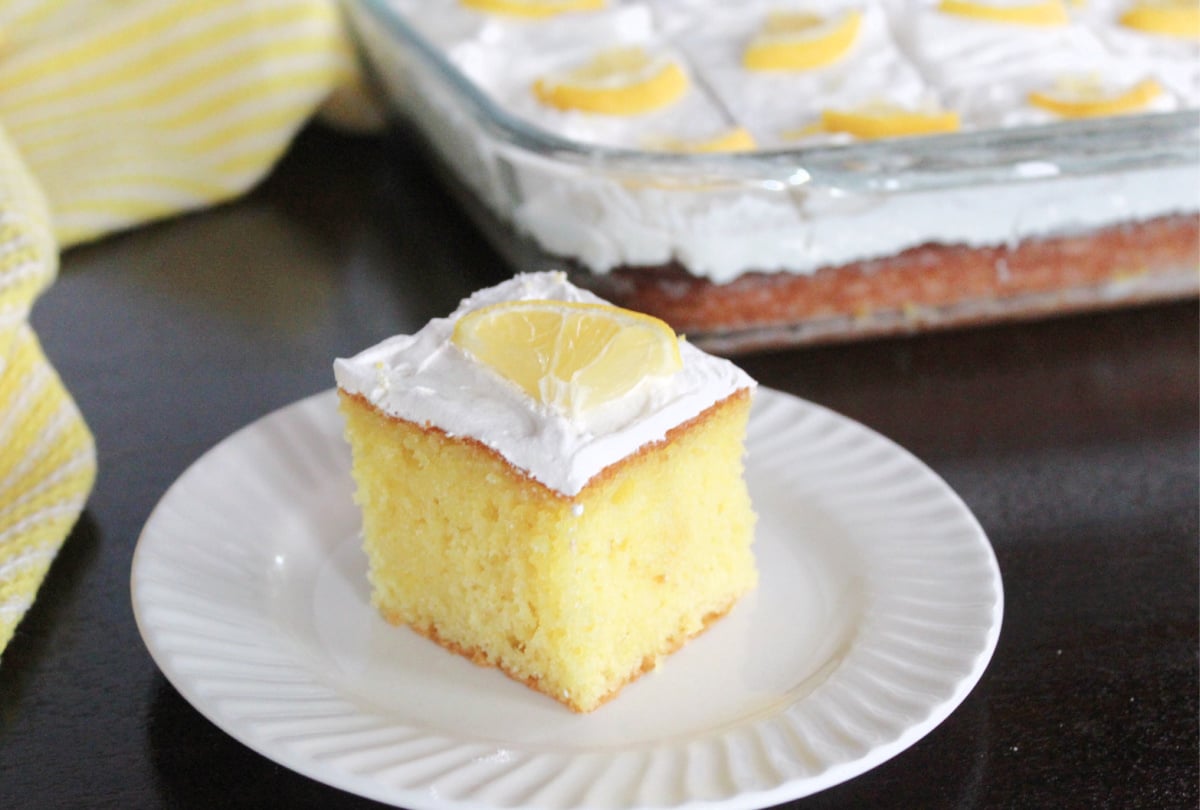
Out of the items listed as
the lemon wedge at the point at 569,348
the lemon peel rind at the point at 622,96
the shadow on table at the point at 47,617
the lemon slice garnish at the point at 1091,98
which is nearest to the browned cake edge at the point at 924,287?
the lemon slice garnish at the point at 1091,98

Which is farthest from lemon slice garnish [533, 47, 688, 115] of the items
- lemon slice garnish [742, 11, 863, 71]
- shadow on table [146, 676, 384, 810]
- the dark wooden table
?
shadow on table [146, 676, 384, 810]

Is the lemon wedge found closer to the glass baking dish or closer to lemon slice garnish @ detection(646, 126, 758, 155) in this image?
the glass baking dish

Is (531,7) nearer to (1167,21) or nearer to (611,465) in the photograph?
(1167,21)

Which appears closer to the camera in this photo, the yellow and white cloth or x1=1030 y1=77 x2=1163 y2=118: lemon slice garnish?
x1=1030 y1=77 x2=1163 y2=118: lemon slice garnish

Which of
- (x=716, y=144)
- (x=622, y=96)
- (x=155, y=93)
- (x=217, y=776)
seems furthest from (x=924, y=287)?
(x=155, y=93)

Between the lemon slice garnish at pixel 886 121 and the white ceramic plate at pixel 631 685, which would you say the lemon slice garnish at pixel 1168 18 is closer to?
the lemon slice garnish at pixel 886 121

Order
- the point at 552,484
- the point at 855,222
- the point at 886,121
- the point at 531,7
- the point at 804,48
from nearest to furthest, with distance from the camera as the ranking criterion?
the point at 552,484 → the point at 855,222 → the point at 886,121 → the point at 804,48 → the point at 531,7

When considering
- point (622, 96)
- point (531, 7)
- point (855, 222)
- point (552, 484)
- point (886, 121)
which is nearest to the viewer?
point (552, 484)
